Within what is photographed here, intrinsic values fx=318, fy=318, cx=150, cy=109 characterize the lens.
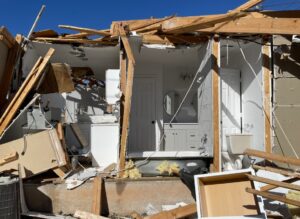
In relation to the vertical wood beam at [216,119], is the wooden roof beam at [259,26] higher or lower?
higher

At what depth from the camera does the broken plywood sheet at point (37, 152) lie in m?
6.75

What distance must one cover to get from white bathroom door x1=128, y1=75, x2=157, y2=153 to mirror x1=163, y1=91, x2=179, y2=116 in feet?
1.52

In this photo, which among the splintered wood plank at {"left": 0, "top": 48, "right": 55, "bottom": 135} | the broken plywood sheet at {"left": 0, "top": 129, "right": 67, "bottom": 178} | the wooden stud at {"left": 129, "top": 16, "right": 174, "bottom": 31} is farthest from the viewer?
the wooden stud at {"left": 129, "top": 16, "right": 174, "bottom": 31}

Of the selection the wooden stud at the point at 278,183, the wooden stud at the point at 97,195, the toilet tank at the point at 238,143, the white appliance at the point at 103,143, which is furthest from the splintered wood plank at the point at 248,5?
the wooden stud at the point at 97,195

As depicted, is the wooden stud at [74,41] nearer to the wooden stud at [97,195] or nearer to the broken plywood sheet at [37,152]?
the broken plywood sheet at [37,152]

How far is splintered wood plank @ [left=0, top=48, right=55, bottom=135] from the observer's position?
6.96m

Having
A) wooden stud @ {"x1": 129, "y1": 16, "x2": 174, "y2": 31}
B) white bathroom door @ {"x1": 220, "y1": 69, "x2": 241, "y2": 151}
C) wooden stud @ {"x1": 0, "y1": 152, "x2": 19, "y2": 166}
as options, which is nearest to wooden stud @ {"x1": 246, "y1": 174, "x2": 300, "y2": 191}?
white bathroom door @ {"x1": 220, "y1": 69, "x2": 241, "y2": 151}

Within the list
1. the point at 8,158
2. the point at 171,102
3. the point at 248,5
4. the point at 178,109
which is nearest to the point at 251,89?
the point at 178,109

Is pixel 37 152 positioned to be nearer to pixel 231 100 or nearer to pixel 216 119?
pixel 216 119

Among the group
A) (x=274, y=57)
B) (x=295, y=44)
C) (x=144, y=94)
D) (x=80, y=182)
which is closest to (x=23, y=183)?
(x=80, y=182)

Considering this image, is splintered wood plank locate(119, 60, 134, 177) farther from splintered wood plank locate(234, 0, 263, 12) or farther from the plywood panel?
splintered wood plank locate(234, 0, 263, 12)

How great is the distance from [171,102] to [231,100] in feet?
8.25

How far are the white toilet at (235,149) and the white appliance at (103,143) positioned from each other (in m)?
2.87

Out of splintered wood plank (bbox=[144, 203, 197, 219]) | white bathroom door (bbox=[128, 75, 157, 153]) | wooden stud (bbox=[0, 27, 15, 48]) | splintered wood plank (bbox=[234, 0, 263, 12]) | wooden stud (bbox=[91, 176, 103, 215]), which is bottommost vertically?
splintered wood plank (bbox=[144, 203, 197, 219])
